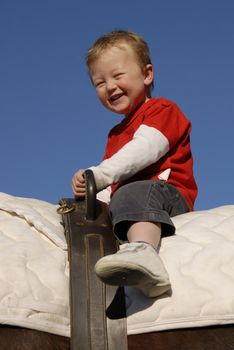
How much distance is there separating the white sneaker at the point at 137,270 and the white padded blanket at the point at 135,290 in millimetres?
48

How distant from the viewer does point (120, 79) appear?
2633 mm

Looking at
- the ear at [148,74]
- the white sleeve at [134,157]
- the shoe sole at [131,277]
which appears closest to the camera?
the shoe sole at [131,277]

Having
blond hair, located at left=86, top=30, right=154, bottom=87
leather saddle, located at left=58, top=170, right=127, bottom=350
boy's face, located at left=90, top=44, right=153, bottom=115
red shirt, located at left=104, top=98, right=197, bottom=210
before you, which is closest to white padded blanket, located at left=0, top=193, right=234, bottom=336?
leather saddle, located at left=58, top=170, right=127, bottom=350

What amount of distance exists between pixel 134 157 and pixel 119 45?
0.65 meters

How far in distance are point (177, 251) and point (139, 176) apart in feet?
1.79

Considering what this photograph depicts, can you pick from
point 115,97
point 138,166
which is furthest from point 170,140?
point 115,97

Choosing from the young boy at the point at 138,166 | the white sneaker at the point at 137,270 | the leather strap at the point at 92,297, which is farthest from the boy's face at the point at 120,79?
the white sneaker at the point at 137,270

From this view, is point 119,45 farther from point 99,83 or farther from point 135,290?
point 135,290

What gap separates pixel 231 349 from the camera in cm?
183

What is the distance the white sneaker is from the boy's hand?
411 mm

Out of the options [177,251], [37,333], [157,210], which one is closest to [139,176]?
[157,210]

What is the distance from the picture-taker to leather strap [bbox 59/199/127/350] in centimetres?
180

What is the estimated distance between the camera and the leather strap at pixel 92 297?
1801 mm

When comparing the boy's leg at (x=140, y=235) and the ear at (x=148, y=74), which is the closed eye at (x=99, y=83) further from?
the boy's leg at (x=140, y=235)
